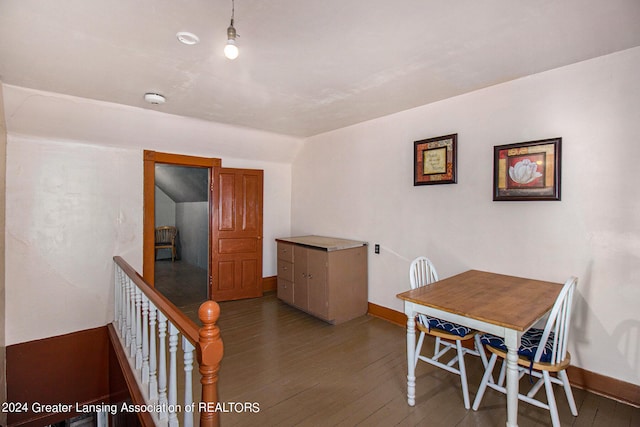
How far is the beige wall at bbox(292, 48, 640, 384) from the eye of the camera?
2182 mm

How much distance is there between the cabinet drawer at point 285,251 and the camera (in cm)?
421

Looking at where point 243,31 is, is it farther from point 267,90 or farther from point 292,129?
point 292,129

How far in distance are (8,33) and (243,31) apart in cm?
149

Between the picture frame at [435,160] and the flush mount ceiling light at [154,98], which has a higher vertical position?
the flush mount ceiling light at [154,98]

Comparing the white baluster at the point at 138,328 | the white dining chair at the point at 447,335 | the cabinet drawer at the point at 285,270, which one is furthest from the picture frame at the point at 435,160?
the white baluster at the point at 138,328

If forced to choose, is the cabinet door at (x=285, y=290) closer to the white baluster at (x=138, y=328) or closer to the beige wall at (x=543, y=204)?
the beige wall at (x=543, y=204)

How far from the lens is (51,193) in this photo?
3.37m

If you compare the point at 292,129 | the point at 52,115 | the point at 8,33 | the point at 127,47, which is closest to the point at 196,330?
the point at 127,47

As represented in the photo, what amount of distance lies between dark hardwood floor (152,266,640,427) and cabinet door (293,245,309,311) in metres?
0.48

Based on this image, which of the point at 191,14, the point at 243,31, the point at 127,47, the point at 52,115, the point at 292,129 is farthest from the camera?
the point at 292,129

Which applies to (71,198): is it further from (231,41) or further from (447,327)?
(447,327)

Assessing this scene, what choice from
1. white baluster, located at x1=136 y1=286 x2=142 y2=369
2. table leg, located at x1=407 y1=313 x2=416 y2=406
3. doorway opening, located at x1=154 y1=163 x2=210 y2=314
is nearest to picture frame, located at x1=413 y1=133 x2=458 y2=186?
table leg, located at x1=407 y1=313 x2=416 y2=406

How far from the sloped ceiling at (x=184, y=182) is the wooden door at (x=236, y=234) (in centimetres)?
121

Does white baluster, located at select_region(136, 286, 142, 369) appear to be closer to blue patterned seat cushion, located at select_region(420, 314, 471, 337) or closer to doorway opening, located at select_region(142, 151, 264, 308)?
doorway opening, located at select_region(142, 151, 264, 308)
